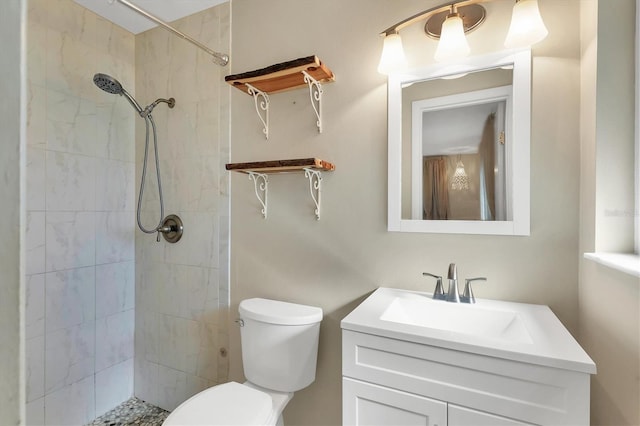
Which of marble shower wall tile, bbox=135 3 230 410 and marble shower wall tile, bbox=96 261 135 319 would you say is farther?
marble shower wall tile, bbox=96 261 135 319

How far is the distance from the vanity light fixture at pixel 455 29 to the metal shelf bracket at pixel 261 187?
31.4 inches

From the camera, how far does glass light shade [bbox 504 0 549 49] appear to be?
1.03 m

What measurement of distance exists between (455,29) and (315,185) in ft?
2.88

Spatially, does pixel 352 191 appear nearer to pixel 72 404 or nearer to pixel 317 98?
pixel 317 98

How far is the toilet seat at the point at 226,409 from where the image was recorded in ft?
3.54

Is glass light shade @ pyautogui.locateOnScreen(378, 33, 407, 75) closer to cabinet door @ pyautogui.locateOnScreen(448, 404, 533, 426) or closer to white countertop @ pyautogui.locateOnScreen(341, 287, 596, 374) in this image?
white countertop @ pyautogui.locateOnScreen(341, 287, 596, 374)

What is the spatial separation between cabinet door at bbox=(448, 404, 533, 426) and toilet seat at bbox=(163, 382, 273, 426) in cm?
71

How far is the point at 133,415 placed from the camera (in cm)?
187

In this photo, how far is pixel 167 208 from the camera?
74.9 inches

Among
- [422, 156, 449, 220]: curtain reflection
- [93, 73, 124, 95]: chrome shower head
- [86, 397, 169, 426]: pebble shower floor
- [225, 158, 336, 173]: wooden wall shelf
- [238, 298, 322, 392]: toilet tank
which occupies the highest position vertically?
[93, 73, 124, 95]: chrome shower head

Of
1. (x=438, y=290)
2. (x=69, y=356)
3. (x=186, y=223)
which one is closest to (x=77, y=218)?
(x=186, y=223)
